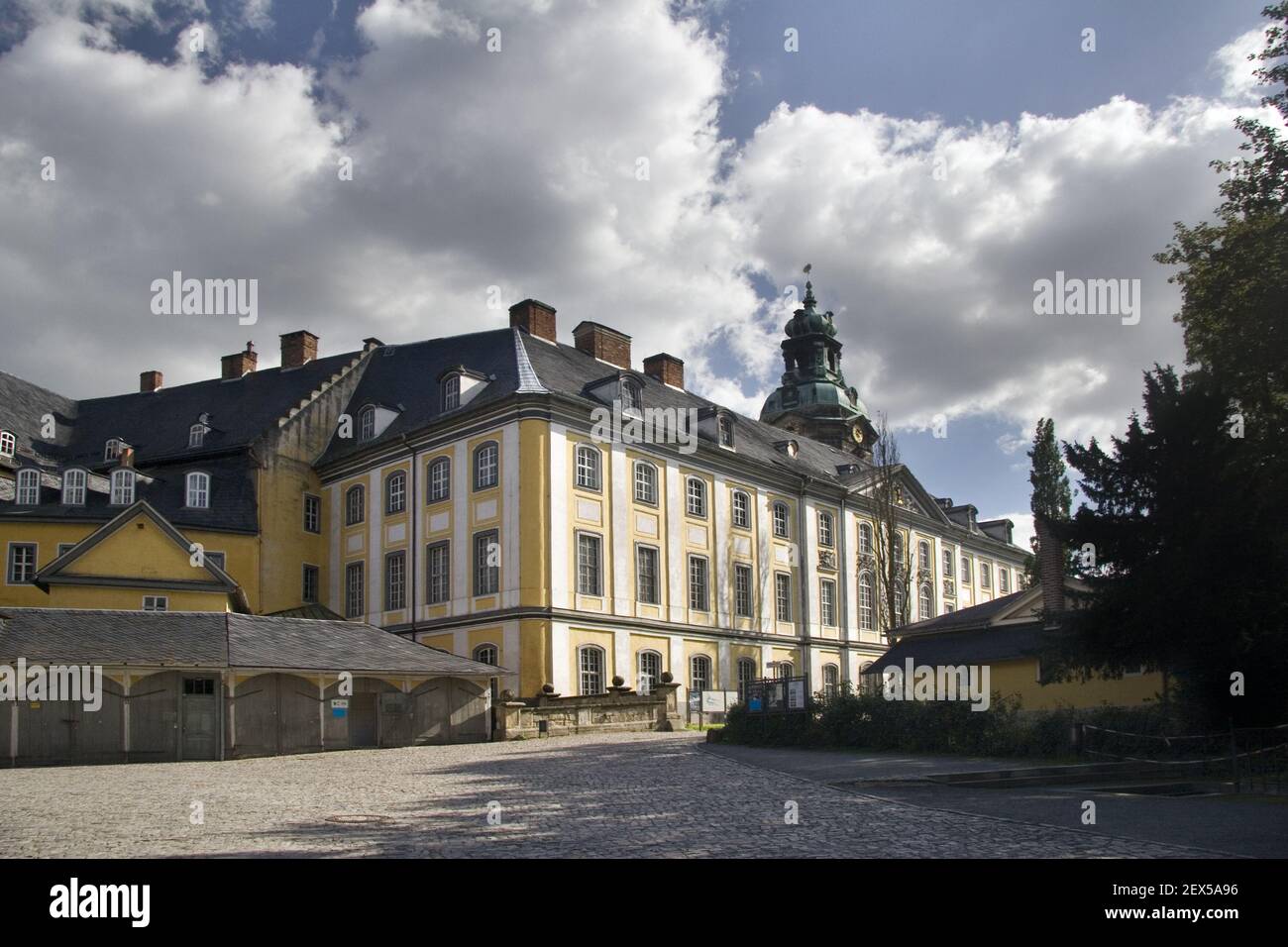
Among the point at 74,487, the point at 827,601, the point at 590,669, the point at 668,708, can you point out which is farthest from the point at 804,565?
the point at 74,487

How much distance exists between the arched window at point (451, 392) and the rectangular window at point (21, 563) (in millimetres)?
14898

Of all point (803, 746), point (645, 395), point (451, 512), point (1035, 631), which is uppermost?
point (645, 395)

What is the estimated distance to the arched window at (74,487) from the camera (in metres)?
42.0

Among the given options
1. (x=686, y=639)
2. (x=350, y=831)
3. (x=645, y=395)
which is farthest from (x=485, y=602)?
(x=350, y=831)

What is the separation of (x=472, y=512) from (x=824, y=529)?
18.4m

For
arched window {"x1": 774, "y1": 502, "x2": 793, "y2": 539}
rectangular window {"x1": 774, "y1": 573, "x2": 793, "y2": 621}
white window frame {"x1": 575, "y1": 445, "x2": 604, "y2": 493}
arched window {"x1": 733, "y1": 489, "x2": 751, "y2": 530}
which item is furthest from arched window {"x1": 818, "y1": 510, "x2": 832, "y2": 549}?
white window frame {"x1": 575, "y1": 445, "x2": 604, "y2": 493}

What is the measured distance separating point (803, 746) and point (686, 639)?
59.6ft

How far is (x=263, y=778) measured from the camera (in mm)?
20438

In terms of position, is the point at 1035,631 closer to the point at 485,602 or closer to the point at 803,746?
the point at 803,746

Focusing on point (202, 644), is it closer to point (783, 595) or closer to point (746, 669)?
point (746, 669)

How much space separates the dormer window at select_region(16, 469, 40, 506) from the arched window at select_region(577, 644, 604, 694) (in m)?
20.0

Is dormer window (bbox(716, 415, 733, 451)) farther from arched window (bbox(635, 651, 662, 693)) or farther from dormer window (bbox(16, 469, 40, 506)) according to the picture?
dormer window (bbox(16, 469, 40, 506))
